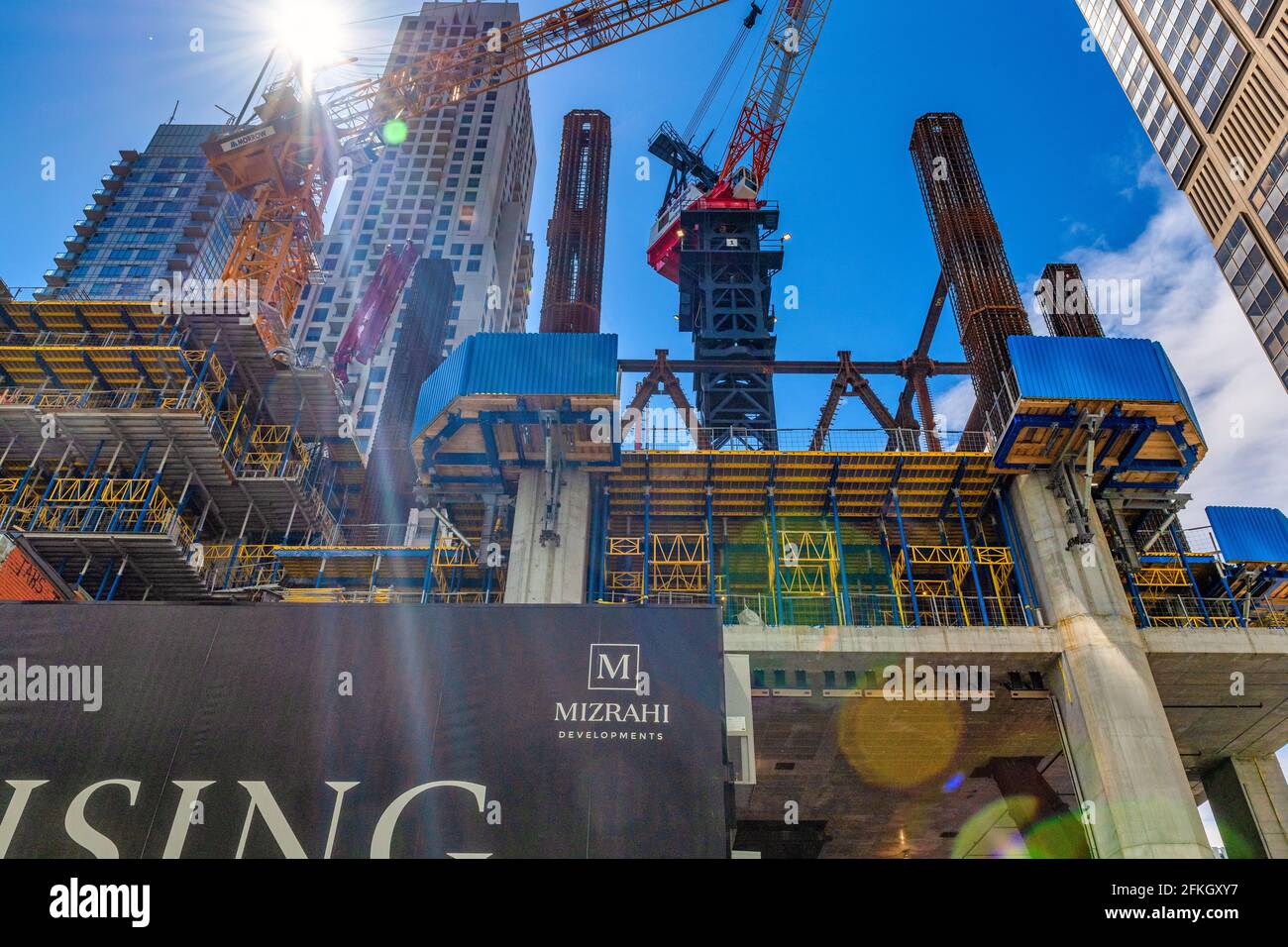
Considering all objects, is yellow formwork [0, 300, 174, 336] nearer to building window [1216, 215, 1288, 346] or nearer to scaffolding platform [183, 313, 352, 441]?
scaffolding platform [183, 313, 352, 441]

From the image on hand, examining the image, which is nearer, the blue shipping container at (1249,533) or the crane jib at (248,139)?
the blue shipping container at (1249,533)

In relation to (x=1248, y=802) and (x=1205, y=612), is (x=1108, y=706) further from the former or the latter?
(x=1248, y=802)

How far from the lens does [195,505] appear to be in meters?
38.7

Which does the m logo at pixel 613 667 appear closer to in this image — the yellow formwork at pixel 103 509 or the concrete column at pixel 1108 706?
the concrete column at pixel 1108 706

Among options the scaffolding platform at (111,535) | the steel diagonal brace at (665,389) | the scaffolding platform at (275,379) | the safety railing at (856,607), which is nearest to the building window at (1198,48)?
the steel diagonal brace at (665,389)

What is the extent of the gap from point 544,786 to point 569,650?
2.03 m

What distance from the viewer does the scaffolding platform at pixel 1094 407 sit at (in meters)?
28.7

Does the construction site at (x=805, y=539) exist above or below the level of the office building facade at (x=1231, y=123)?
below

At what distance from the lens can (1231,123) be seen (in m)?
70.8

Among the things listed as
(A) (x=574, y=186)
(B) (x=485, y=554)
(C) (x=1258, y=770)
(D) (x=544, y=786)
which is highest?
(A) (x=574, y=186)

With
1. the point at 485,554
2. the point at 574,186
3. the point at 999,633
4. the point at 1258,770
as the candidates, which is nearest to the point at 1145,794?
the point at 999,633

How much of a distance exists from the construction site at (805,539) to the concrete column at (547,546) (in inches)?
4.8
